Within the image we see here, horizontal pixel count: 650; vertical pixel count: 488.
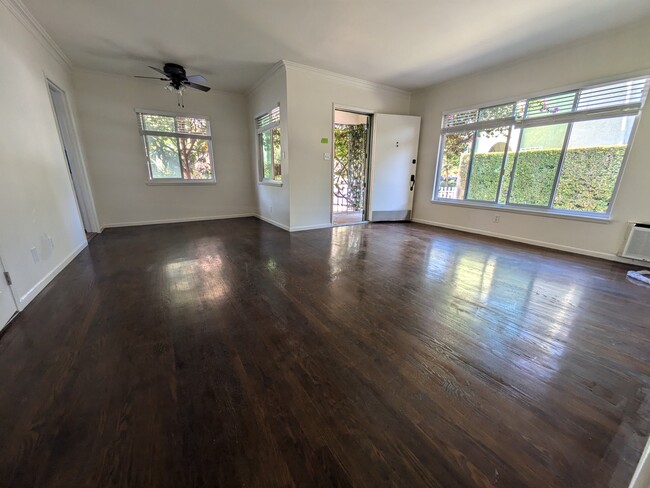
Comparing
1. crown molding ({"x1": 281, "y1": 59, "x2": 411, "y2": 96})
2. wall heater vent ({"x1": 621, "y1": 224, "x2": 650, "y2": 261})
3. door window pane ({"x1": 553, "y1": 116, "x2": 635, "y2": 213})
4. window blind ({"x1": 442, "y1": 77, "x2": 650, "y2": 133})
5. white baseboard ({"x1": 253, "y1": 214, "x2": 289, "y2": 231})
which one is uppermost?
crown molding ({"x1": 281, "y1": 59, "x2": 411, "y2": 96})

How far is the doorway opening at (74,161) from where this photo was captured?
399 cm

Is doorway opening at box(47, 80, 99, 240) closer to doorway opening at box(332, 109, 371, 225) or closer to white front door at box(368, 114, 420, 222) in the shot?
doorway opening at box(332, 109, 371, 225)

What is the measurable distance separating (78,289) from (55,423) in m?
1.84

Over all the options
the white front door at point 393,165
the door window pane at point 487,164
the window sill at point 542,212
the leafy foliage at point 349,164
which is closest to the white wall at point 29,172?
the white front door at point 393,165

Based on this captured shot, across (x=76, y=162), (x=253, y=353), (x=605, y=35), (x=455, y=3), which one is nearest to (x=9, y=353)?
(x=253, y=353)

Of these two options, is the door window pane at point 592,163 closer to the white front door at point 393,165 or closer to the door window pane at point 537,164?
the door window pane at point 537,164

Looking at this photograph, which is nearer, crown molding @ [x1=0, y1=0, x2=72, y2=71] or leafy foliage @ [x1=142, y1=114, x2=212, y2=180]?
crown molding @ [x1=0, y1=0, x2=72, y2=71]

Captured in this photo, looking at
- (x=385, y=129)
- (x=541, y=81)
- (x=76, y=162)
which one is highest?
(x=541, y=81)

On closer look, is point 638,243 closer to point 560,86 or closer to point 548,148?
point 548,148

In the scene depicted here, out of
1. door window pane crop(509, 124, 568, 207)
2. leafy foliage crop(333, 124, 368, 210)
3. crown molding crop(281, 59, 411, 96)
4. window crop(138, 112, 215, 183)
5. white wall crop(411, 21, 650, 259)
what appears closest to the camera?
white wall crop(411, 21, 650, 259)

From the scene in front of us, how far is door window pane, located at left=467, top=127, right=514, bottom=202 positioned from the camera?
14.6ft

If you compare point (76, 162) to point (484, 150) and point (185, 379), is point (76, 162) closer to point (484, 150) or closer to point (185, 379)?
point (185, 379)

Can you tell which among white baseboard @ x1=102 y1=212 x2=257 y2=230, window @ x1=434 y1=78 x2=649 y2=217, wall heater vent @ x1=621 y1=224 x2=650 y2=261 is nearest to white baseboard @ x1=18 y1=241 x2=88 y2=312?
white baseboard @ x1=102 y1=212 x2=257 y2=230

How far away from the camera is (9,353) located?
5.37 feet
